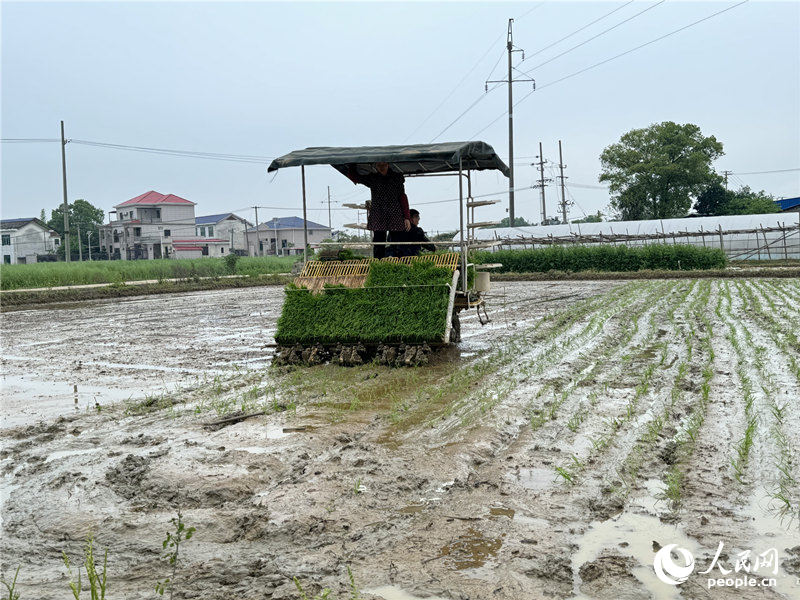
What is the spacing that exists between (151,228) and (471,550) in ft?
223

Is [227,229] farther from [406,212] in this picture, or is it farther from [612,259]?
[406,212]

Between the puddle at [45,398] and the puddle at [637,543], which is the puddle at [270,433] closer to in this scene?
the puddle at [45,398]

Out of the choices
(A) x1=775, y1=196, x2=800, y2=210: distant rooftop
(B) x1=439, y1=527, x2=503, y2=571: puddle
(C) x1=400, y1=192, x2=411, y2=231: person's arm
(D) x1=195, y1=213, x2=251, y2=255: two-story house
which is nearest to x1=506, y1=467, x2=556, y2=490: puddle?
(B) x1=439, y1=527, x2=503, y2=571: puddle

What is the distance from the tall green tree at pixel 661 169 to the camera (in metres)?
53.2

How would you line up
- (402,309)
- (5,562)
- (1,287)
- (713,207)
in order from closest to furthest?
(5,562)
(402,309)
(1,287)
(713,207)

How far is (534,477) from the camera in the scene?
494 centimetres

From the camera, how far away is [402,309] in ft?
31.9

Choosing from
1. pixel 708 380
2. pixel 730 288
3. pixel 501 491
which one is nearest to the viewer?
pixel 501 491

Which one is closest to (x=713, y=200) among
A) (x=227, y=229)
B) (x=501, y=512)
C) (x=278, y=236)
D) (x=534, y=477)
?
(x=278, y=236)

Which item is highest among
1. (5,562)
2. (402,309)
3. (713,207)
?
(713,207)

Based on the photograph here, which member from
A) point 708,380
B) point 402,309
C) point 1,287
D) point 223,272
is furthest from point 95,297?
point 708,380

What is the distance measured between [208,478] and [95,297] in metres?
23.3

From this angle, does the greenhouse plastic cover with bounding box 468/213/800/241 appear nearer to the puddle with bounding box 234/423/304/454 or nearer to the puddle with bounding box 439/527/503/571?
the puddle with bounding box 234/423/304/454

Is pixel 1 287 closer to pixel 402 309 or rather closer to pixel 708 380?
pixel 402 309
